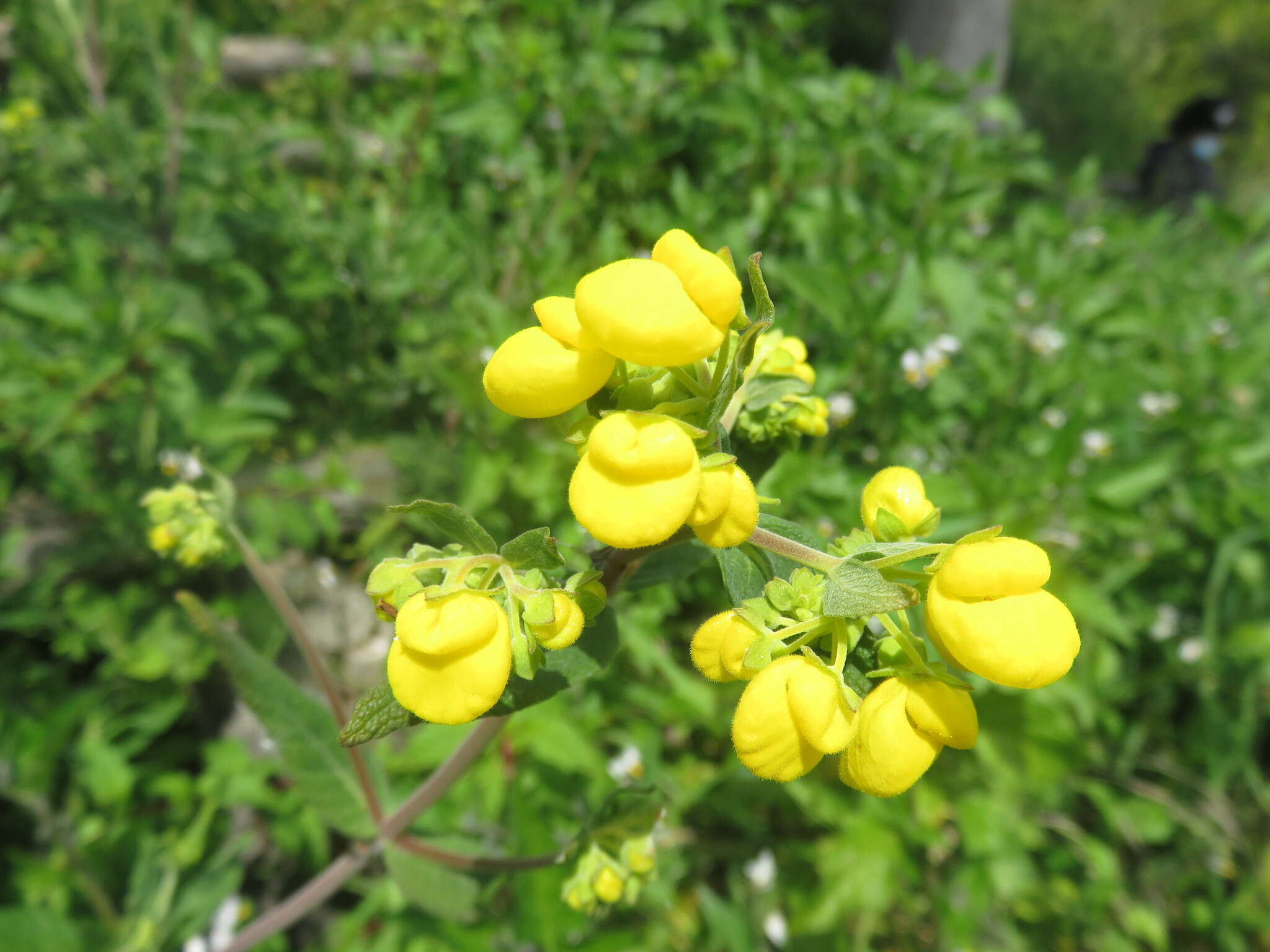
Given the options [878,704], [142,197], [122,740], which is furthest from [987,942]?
[142,197]

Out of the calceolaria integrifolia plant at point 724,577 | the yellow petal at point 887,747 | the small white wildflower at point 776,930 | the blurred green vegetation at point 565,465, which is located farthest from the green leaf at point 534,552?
the small white wildflower at point 776,930

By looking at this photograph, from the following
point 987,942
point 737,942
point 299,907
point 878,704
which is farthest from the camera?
point 987,942

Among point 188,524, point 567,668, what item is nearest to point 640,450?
point 567,668

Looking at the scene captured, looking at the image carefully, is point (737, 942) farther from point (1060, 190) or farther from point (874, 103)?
point (1060, 190)

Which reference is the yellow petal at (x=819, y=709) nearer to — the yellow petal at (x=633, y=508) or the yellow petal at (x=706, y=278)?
the yellow petal at (x=633, y=508)

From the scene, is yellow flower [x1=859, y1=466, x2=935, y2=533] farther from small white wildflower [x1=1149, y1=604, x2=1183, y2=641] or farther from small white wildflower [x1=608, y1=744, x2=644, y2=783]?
small white wildflower [x1=1149, y1=604, x2=1183, y2=641]

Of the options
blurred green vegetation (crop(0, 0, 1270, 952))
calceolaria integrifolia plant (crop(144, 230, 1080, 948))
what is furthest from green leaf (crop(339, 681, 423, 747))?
blurred green vegetation (crop(0, 0, 1270, 952))
